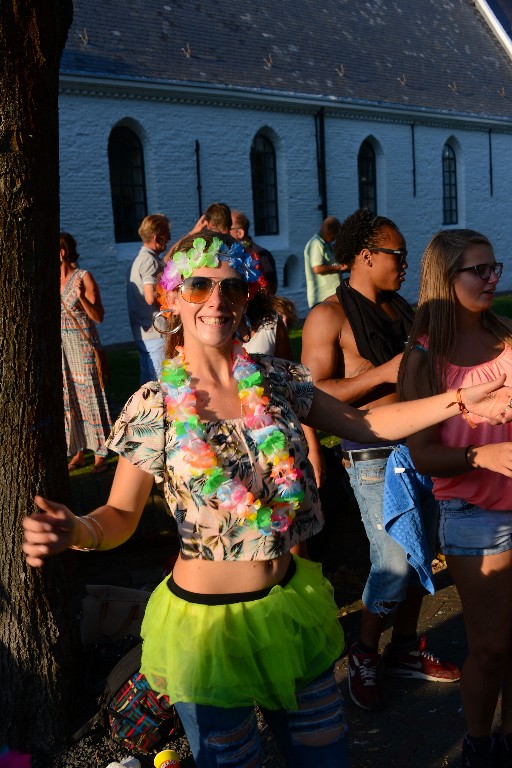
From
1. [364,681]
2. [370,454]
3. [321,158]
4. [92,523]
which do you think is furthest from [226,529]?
[321,158]

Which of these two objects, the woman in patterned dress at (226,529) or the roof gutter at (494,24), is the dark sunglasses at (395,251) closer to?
the woman in patterned dress at (226,529)

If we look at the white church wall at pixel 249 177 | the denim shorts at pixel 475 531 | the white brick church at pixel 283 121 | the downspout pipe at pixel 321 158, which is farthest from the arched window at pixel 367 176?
the denim shorts at pixel 475 531

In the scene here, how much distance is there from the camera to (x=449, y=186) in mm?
27734

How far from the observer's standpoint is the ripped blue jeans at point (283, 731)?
229cm

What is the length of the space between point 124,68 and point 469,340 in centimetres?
1628

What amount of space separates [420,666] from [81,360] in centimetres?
398

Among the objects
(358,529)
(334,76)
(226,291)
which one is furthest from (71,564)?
(334,76)

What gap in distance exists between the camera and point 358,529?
5.78 m

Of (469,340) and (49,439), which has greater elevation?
(469,340)

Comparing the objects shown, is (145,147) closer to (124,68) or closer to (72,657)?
(124,68)

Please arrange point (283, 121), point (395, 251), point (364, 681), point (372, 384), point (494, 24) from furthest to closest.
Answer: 1. point (494, 24)
2. point (283, 121)
3. point (395, 251)
4. point (364, 681)
5. point (372, 384)

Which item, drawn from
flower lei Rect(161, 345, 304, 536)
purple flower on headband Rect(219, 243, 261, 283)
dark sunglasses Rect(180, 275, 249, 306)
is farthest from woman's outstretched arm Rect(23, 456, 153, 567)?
purple flower on headband Rect(219, 243, 261, 283)

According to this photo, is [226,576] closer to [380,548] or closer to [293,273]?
[380,548]

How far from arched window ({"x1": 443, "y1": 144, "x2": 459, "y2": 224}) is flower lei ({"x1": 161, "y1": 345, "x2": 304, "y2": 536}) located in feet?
85.9
